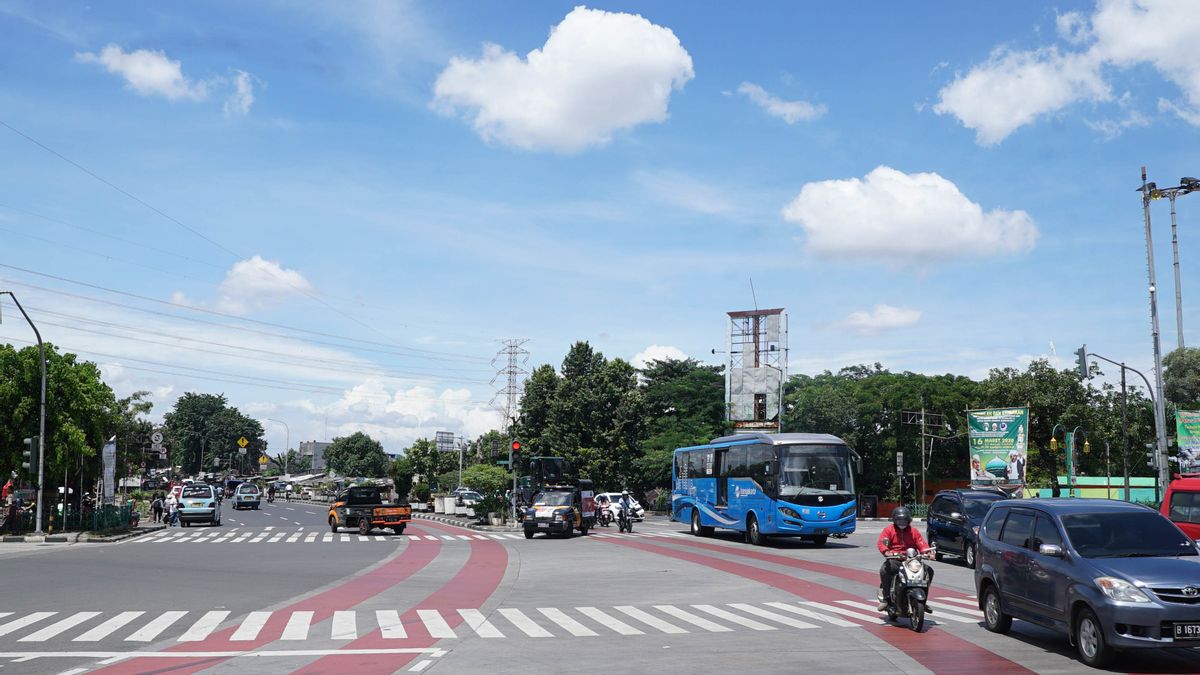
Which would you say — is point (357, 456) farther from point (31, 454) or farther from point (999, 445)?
point (31, 454)

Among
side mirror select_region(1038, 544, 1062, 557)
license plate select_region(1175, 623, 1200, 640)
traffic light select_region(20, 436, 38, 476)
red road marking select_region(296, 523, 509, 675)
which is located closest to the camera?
license plate select_region(1175, 623, 1200, 640)

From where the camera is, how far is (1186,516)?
69.5ft

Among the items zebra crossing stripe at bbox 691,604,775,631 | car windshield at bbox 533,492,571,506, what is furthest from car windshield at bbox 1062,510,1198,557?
car windshield at bbox 533,492,571,506

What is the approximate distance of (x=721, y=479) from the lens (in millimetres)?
37312

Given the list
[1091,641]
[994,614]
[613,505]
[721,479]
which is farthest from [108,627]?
[613,505]

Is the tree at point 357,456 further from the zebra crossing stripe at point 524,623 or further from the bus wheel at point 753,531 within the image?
the zebra crossing stripe at point 524,623

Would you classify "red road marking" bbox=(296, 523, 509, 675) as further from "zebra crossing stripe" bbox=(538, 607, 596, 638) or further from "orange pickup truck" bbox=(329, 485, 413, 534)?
"orange pickup truck" bbox=(329, 485, 413, 534)

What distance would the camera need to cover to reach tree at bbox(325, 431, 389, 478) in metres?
145

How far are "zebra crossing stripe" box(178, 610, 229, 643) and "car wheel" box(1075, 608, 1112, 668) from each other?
418 inches

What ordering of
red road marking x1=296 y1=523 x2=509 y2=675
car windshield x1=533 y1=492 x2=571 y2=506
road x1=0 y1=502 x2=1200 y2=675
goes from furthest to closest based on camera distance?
car windshield x1=533 y1=492 x2=571 y2=506 < road x1=0 y1=502 x2=1200 y2=675 < red road marking x1=296 y1=523 x2=509 y2=675

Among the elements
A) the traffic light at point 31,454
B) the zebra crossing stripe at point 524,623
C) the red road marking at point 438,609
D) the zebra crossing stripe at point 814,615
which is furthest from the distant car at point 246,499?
the zebra crossing stripe at point 814,615

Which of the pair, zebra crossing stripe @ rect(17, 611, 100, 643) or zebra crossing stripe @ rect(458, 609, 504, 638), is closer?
zebra crossing stripe @ rect(17, 611, 100, 643)

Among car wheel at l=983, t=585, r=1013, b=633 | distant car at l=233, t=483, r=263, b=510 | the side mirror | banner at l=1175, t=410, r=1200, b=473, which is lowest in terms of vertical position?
distant car at l=233, t=483, r=263, b=510

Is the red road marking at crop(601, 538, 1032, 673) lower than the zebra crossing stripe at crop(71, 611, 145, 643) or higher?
higher
